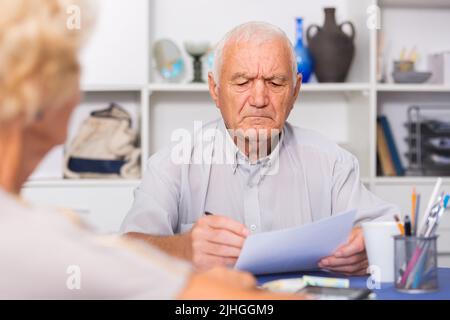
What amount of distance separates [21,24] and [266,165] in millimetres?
1417

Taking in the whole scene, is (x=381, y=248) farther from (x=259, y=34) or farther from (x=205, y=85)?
(x=205, y=85)

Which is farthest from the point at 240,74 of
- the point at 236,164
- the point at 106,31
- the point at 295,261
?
the point at 106,31

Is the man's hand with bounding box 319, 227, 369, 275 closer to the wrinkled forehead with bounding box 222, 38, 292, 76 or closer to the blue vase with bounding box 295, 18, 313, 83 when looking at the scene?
the wrinkled forehead with bounding box 222, 38, 292, 76

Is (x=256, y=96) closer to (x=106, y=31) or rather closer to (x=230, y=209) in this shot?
(x=230, y=209)

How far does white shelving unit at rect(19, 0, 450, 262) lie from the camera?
307 centimetres

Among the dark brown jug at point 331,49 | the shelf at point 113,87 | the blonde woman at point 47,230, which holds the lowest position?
the blonde woman at point 47,230

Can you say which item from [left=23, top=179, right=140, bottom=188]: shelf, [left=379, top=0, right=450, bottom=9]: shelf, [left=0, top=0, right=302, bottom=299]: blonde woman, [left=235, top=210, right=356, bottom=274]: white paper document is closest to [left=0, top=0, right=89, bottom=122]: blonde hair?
[left=0, top=0, right=302, bottom=299]: blonde woman

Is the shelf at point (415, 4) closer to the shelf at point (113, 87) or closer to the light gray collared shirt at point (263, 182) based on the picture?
the shelf at point (113, 87)

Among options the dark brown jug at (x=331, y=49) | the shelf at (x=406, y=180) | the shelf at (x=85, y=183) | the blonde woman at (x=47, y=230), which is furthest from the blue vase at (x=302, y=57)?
the blonde woman at (x=47, y=230)

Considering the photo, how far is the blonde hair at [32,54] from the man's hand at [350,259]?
2.98 feet

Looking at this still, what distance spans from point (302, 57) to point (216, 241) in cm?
185

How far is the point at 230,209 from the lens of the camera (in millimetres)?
1998

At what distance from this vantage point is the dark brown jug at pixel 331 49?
314 cm

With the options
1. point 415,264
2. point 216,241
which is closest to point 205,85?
point 216,241
